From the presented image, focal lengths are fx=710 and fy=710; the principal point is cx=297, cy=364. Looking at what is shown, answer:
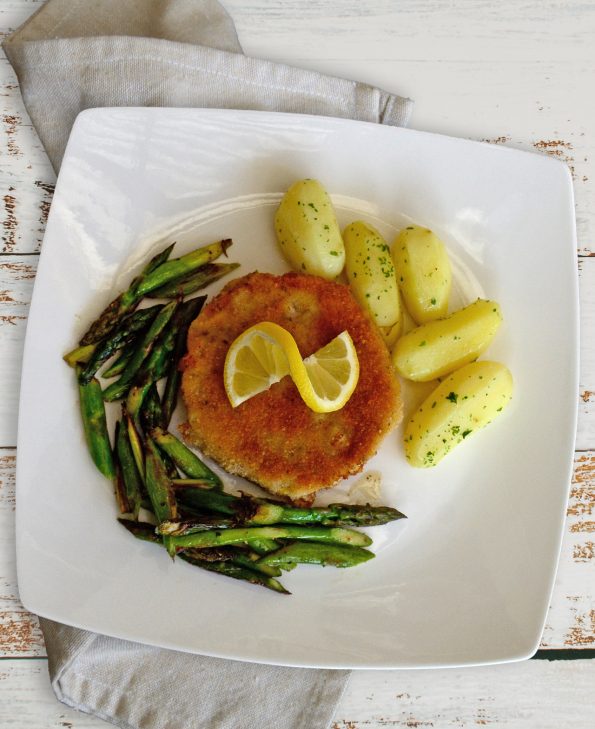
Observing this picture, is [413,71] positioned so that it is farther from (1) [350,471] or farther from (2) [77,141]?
(1) [350,471]

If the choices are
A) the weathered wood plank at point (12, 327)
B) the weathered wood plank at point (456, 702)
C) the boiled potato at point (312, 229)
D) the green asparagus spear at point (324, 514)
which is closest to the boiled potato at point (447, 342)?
the boiled potato at point (312, 229)

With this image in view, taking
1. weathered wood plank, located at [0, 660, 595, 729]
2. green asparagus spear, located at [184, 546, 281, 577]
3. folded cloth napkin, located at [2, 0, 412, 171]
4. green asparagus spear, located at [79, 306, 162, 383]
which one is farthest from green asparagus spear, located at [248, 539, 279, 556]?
folded cloth napkin, located at [2, 0, 412, 171]

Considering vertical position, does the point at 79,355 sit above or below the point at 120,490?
above

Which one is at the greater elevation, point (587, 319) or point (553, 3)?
point (553, 3)

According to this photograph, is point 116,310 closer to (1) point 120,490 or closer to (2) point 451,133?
A: (1) point 120,490

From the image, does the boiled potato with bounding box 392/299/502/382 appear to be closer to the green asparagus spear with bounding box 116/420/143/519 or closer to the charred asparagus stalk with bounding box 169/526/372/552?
the charred asparagus stalk with bounding box 169/526/372/552

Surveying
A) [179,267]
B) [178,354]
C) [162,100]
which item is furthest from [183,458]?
[162,100]

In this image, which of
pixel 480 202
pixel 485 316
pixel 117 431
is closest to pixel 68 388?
pixel 117 431
